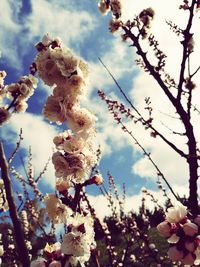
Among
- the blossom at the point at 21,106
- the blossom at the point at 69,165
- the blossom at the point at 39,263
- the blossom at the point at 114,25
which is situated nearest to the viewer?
the blossom at the point at 39,263

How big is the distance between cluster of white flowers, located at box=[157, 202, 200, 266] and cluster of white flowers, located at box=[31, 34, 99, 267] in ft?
1.66

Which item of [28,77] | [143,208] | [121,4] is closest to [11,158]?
[28,77]

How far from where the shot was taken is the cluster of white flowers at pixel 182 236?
2.26 meters

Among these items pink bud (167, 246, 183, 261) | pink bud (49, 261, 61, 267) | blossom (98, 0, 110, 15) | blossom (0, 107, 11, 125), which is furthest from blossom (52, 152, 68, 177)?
blossom (98, 0, 110, 15)

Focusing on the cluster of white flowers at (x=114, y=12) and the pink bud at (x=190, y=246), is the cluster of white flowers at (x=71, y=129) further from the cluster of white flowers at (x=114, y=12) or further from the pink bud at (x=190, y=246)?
the cluster of white flowers at (x=114, y=12)

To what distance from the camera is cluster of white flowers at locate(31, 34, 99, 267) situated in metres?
2.42

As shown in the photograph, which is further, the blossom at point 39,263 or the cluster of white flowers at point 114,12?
the cluster of white flowers at point 114,12

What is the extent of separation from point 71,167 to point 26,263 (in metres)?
1.01

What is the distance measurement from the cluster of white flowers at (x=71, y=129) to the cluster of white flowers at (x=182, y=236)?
51 cm

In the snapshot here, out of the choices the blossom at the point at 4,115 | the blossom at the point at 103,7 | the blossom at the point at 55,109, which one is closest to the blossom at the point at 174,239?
the blossom at the point at 55,109

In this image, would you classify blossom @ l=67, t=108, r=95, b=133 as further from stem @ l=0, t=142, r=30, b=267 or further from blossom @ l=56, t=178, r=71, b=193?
stem @ l=0, t=142, r=30, b=267

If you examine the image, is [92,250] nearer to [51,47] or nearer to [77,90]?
[77,90]

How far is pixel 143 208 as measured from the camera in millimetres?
10922

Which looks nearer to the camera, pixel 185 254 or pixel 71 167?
pixel 185 254
